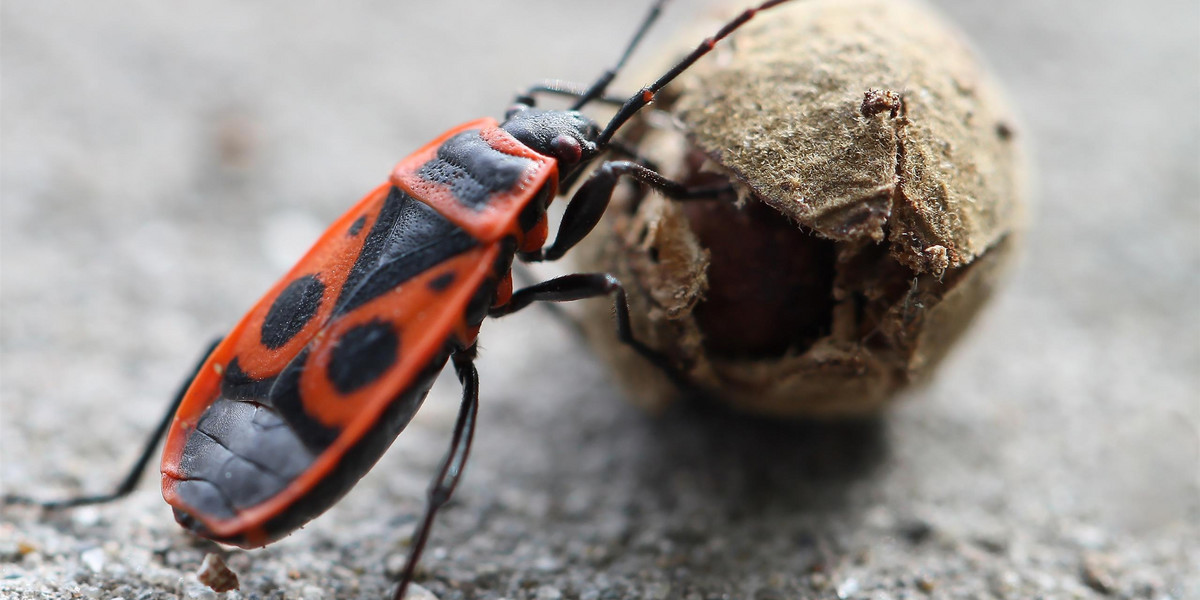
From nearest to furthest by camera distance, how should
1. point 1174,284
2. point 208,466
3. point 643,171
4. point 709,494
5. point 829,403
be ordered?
1. point 208,466
2. point 643,171
3. point 829,403
4. point 709,494
5. point 1174,284

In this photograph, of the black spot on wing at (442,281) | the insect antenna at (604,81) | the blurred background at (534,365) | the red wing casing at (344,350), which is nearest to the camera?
the red wing casing at (344,350)

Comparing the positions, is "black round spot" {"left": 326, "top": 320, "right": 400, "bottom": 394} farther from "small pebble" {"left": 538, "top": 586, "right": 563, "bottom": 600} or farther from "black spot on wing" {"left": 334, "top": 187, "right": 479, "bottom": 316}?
"small pebble" {"left": 538, "top": 586, "right": 563, "bottom": 600}

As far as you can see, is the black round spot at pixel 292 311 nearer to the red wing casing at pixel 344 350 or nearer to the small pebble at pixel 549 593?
the red wing casing at pixel 344 350

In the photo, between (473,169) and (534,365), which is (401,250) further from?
(534,365)

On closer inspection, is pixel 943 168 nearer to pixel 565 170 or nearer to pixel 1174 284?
pixel 565 170

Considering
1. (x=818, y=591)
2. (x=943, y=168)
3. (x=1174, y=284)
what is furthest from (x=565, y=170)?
(x=1174, y=284)

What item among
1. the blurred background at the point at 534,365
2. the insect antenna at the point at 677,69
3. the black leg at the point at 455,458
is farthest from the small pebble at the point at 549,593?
the insect antenna at the point at 677,69

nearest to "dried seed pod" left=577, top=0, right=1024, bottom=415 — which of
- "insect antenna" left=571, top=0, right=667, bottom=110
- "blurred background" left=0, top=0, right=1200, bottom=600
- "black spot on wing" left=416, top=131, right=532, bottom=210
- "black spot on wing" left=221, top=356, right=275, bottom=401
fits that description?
"insect antenna" left=571, top=0, right=667, bottom=110
